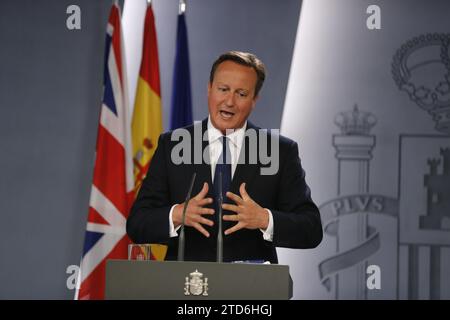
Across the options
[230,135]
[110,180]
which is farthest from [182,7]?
[230,135]

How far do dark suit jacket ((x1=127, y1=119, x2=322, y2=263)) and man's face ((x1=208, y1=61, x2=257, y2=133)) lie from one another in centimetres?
15

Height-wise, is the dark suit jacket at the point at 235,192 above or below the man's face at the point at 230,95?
below

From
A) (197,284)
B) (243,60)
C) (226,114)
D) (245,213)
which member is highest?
(243,60)

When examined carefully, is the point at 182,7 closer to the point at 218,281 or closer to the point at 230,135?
the point at 230,135

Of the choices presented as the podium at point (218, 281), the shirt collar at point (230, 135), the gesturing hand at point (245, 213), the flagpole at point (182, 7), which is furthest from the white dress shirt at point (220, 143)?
the flagpole at point (182, 7)

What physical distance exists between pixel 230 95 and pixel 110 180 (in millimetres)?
2178

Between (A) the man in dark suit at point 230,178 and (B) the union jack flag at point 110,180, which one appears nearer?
(A) the man in dark suit at point 230,178

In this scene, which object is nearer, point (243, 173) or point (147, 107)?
point (243, 173)

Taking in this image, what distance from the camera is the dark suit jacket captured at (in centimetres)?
303

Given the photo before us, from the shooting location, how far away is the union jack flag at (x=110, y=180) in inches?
201

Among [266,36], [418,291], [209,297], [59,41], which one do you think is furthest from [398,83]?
[209,297]

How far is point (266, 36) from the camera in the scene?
Answer: 562 cm

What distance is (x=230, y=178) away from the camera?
10.5ft

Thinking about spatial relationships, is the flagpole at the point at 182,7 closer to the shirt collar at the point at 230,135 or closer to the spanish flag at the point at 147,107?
the spanish flag at the point at 147,107
